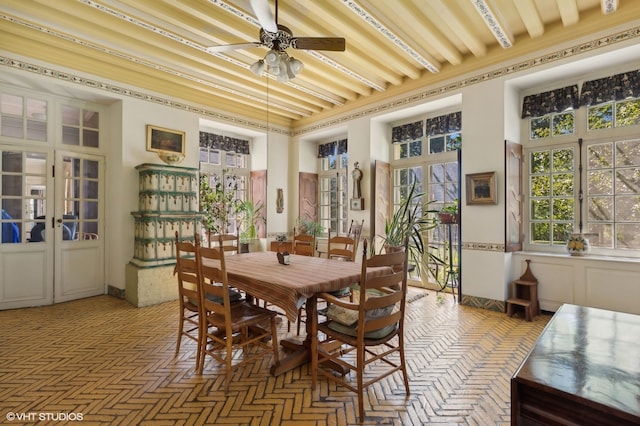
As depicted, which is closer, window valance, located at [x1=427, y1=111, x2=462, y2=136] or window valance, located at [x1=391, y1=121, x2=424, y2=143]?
window valance, located at [x1=427, y1=111, x2=462, y2=136]

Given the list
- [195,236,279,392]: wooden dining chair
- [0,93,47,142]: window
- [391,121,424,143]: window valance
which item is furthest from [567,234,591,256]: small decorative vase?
[0,93,47,142]: window

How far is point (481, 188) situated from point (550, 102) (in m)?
1.35

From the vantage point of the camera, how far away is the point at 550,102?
405 centimetres

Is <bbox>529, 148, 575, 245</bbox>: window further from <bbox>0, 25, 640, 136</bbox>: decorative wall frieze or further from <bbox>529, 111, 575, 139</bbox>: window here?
<bbox>0, 25, 640, 136</bbox>: decorative wall frieze

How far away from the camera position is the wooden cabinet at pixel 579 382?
88 centimetres

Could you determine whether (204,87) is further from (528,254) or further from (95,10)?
(528,254)

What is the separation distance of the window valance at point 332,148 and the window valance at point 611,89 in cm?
381

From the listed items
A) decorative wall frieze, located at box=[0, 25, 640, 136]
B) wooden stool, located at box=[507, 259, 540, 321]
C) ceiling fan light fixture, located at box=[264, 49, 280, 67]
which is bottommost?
wooden stool, located at box=[507, 259, 540, 321]

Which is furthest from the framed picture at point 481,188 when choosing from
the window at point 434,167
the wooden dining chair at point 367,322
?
the wooden dining chair at point 367,322

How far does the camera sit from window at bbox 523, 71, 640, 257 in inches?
142

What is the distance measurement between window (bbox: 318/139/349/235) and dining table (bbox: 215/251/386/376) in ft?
11.4

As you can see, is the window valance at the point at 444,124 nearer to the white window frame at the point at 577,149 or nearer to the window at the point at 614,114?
the white window frame at the point at 577,149

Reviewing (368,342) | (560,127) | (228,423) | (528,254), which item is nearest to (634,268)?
(528,254)

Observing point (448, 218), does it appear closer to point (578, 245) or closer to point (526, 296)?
point (526, 296)
